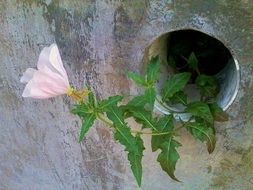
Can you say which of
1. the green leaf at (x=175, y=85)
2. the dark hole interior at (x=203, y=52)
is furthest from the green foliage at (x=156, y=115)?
the dark hole interior at (x=203, y=52)

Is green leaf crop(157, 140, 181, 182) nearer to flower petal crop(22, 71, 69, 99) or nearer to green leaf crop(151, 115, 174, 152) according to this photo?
green leaf crop(151, 115, 174, 152)

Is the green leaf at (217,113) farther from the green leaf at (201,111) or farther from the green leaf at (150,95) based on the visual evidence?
the green leaf at (150,95)

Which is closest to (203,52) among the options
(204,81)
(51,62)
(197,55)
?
(197,55)

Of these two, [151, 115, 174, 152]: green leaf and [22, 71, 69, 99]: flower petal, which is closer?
[22, 71, 69, 99]: flower petal

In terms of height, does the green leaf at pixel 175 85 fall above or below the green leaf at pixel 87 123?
above

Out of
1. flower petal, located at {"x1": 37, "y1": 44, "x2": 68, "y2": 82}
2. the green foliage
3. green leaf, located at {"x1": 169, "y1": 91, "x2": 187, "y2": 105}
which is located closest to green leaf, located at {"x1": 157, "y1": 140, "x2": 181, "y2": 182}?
the green foliage

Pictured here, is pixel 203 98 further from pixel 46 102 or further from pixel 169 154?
pixel 46 102
